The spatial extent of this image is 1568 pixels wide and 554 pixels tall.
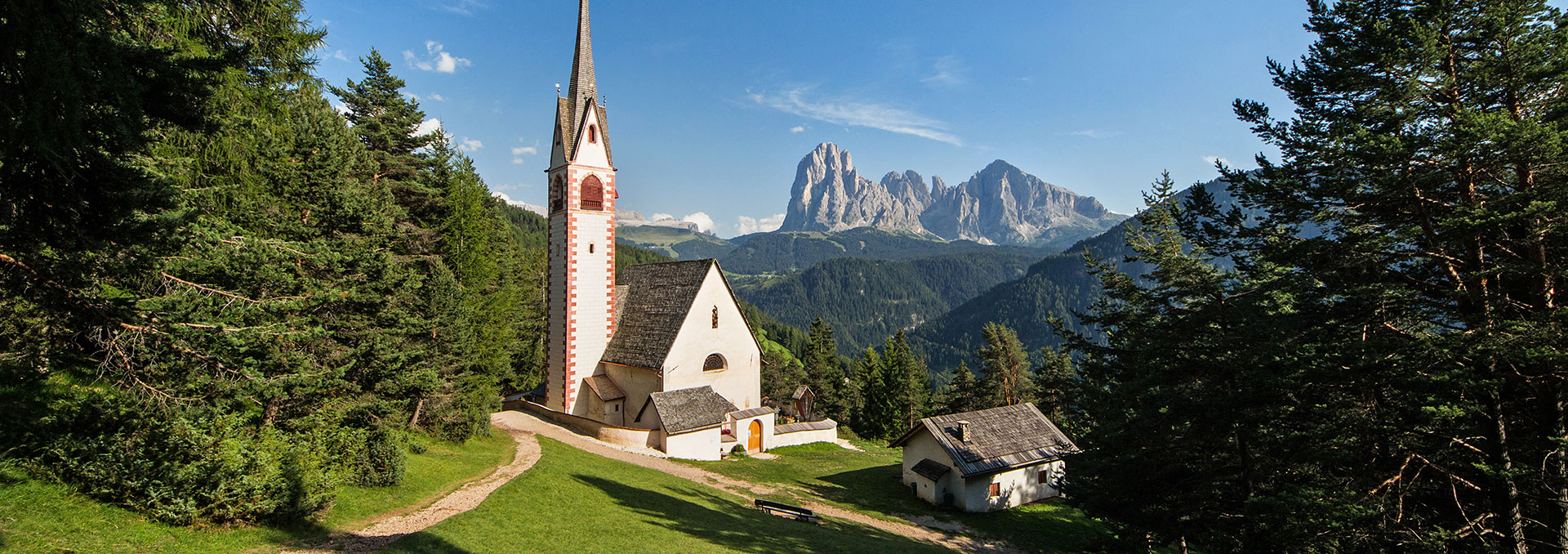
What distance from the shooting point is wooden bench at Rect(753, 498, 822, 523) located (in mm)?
20141

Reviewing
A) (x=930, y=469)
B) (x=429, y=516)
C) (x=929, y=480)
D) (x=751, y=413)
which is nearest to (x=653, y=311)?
(x=751, y=413)

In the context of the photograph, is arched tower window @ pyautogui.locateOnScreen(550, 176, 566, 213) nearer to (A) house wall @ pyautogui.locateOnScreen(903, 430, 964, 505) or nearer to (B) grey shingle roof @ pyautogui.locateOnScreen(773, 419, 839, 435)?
(B) grey shingle roof @ pyautogui.locateOnScreen(773, 419, 839, 435)

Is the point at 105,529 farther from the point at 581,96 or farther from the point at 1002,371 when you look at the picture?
the point at 1002,371

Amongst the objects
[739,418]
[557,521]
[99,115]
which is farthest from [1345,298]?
[739,418]

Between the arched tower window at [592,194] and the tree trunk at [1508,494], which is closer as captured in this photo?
the tree trunk at [1508,494]

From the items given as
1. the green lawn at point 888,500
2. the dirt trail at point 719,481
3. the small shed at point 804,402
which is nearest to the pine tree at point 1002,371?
the small shed at point 804,402

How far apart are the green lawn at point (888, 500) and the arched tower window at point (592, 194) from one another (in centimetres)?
1338

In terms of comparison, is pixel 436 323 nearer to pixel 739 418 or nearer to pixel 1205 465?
pixel 739 418

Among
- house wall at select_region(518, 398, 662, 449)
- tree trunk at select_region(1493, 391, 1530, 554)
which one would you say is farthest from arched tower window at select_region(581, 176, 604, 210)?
tree trunk at select_region(1493, 391, 1530, 554)

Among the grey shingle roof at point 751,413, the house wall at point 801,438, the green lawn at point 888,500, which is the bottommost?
the green lawn at point 888,500

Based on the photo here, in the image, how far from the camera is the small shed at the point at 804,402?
184 feet

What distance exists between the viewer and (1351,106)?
11.3 m

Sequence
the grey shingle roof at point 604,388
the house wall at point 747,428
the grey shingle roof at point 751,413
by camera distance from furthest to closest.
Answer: the grey shingle roof at point 751,413
the house wall at point 747,428
the grey shingle roof at point 604,388

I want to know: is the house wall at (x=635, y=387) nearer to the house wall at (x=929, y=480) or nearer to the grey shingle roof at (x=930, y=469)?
the house wall at (x=929, y=480)
